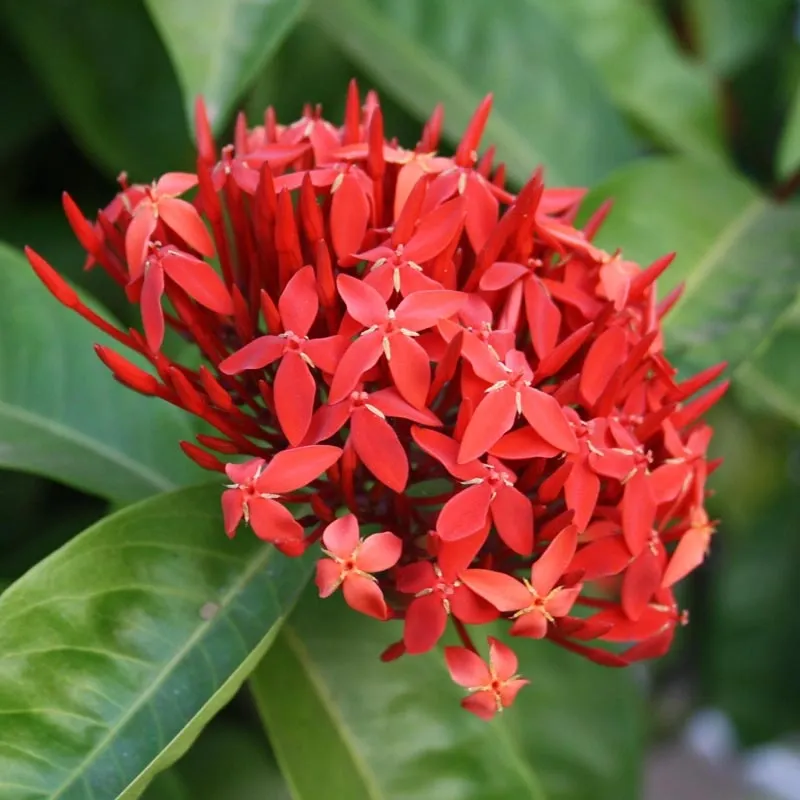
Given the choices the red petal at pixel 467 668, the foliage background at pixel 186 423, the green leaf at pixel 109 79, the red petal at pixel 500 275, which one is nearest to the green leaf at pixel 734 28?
the foliage background at pixel 186 423

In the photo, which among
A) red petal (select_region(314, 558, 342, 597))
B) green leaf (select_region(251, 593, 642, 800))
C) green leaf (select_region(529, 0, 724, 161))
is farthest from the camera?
green leaf (select_region(529, 0, 724, 161))

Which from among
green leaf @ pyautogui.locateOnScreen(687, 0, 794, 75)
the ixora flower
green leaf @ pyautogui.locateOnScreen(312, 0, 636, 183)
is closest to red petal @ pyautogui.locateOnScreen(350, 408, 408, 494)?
the ixora flower

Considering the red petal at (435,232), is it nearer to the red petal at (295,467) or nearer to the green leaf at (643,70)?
the red petal at (295,467)

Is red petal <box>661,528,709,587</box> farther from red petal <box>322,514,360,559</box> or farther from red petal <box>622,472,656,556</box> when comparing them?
red petal <box>322,514,360,559</box>

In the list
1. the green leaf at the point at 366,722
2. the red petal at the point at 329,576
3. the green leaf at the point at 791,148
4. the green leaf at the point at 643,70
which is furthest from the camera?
the green leaf at the point at 643,70

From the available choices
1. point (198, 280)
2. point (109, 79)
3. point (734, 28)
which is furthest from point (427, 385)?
point (734, 28)

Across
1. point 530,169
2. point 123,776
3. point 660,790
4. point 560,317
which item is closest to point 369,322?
point 560,317
